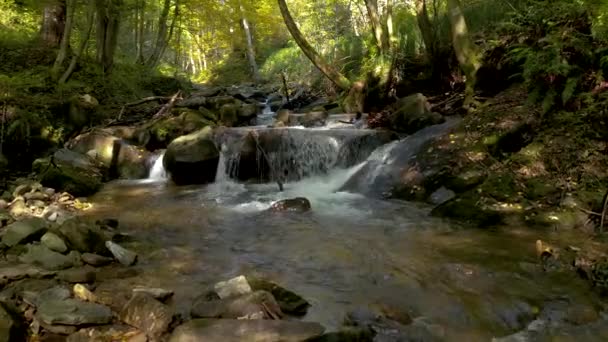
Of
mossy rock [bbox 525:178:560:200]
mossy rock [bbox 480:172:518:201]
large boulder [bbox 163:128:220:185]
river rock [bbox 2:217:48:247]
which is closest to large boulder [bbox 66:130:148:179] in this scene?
large boulder [bbox 163:128:220:185]

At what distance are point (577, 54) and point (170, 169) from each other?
7.73m

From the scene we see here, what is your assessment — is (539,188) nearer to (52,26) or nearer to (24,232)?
(24,232)

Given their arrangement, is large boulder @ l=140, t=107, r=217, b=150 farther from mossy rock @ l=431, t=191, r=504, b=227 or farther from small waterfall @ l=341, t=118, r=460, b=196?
mossy rock @ l=431, t=191, r=504, b=227

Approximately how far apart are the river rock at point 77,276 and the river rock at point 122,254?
469mm

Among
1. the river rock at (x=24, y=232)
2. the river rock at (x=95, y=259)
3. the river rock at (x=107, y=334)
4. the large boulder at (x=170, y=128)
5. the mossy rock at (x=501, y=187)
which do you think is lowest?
the river rock at (x=107, y=334)

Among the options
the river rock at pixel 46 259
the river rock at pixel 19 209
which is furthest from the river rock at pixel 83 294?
the river rock at pixel 19 209

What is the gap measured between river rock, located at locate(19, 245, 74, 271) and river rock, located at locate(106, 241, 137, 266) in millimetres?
439

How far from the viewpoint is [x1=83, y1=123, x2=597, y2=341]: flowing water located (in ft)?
12.9

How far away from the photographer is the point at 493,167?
7125 millimetres

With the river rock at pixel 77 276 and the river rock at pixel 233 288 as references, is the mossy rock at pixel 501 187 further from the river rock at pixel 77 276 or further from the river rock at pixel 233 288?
the river rock at pixel 77 276

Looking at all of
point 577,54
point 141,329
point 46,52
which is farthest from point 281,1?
point 141,329

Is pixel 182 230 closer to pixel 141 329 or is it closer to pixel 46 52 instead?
pixel 141 329

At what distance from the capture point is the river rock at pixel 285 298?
378cm

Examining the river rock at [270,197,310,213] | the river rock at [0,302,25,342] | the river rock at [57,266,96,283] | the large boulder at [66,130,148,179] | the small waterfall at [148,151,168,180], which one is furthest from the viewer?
the large boulder at [66,130,148,179]
